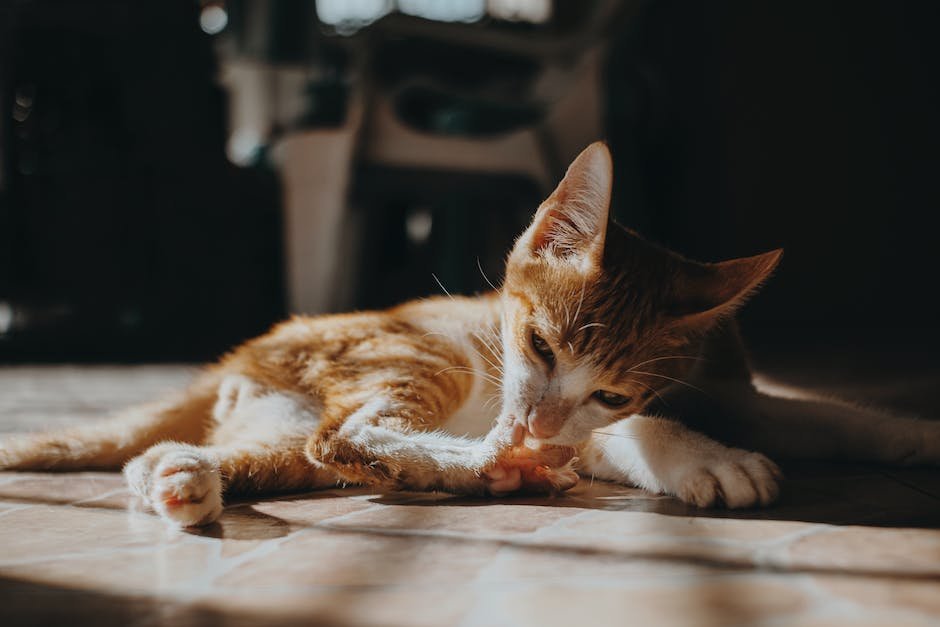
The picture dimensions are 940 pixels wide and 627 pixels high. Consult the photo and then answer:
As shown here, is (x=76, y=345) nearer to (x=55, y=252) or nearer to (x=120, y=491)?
(x=55, y=252)

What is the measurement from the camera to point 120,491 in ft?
4.97

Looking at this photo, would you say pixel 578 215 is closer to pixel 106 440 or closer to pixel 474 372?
pixel 474 372

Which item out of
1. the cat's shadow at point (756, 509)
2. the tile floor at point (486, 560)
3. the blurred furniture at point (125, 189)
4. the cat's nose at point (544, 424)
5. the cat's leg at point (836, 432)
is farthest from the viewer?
the blurred furniture at point (125, 189)

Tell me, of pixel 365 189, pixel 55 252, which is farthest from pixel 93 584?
pixel 55 252

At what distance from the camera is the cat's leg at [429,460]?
55.2 inches

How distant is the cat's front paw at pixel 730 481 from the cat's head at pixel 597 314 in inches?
8.0

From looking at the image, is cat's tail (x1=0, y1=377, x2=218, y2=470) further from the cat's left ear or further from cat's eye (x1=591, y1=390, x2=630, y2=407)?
the cat's left ear

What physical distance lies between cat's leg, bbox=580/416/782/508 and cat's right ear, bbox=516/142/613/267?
356 mm

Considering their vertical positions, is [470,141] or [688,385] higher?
[470,141]

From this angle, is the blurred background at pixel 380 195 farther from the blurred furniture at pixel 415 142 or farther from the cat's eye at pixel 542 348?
the cat's eye at pixel 542 348

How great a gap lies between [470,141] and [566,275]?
2407mm

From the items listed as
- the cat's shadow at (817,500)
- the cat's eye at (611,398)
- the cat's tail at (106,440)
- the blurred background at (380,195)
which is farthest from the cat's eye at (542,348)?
the blurred background at (380,195)

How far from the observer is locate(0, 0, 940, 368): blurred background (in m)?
4.15

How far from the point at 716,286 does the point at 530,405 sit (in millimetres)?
444
